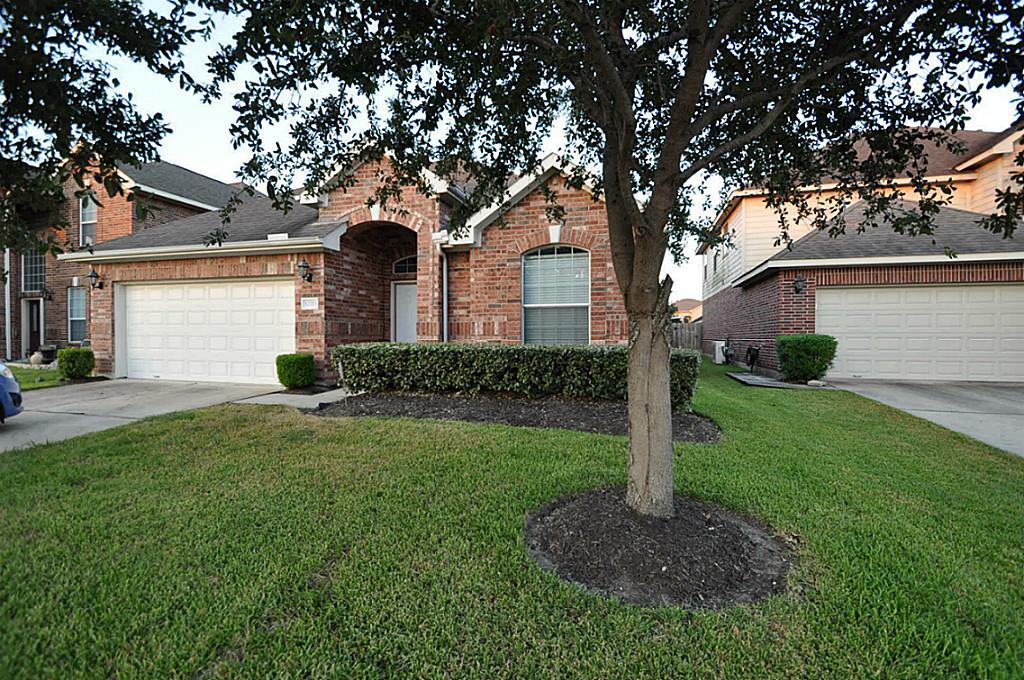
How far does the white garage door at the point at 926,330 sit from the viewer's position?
9.75m

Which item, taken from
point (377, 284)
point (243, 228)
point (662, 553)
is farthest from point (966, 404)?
point (243, 228)

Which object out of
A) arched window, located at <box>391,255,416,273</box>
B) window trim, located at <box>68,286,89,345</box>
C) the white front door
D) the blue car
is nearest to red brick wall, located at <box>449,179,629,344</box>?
arched window, located at <box>391,255,416,273</box>

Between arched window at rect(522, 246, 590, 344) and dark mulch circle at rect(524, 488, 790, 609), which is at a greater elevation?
arched window at rect(522, 246, 590, 344)

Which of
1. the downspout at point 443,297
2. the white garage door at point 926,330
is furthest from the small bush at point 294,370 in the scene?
the white garage door at point 926,330

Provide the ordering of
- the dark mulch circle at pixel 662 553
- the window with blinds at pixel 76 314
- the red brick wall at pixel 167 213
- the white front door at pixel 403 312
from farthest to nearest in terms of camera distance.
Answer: the window with blinds at pixel 76 314 → the red brick wall at pixel 167 213 → the white front door at pixel 403 312 → the dark mulch circle at pixel 662 553

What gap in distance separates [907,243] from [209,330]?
630 inches

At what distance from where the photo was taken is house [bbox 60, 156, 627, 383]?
8891mm

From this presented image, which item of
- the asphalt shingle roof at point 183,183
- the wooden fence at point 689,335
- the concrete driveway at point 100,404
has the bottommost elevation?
the concrete driveway at point 100,404

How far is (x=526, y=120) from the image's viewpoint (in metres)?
4.17

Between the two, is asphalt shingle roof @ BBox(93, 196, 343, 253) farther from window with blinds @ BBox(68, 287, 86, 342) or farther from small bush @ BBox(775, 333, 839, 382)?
small bush @ BBox(775, 333, 839, 382)

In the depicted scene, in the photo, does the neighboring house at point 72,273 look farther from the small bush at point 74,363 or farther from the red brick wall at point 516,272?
the red brick wall at point 516,272

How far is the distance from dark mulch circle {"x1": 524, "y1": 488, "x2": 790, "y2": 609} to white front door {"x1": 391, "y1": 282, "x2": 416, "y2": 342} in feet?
27.8

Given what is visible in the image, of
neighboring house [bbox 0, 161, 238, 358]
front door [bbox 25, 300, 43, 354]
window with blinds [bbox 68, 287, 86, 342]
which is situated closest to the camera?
neighboring house [bbox 0, 161, 238, 358]

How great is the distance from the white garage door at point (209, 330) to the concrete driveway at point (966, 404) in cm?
1143
